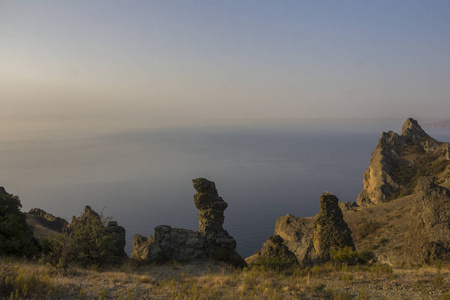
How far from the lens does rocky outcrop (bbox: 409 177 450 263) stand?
68.4 ft

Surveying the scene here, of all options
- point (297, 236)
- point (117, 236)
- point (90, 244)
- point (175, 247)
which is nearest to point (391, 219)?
point (297, 236)

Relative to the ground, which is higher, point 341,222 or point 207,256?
point 341,222

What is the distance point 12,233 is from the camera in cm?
2266

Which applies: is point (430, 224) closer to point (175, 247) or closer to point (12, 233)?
point (175, 247)

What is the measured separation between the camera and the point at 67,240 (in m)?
18.5

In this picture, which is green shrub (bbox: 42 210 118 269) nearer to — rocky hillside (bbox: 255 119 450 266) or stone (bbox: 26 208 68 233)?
rocky hillside (bbox: 255 119 450 266)

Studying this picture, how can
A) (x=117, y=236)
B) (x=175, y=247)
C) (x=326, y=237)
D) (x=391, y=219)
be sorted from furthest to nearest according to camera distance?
(x=391, y=219), (x=326, y=237), (x=117, y=236), (x=175, y=247)

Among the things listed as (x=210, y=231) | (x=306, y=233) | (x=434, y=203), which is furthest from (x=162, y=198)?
(x=434, y=203)

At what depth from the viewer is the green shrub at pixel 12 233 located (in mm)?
21734

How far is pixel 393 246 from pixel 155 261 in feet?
109

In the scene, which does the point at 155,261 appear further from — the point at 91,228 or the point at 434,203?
the point at 434,203

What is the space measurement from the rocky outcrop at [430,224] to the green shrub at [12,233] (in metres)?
32.0

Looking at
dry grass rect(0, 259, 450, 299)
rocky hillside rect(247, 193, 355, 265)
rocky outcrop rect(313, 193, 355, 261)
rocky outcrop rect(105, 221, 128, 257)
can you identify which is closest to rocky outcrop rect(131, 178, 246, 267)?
rocky outcrop rect(105, 221, 128, 257)

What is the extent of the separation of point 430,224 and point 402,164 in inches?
3179
